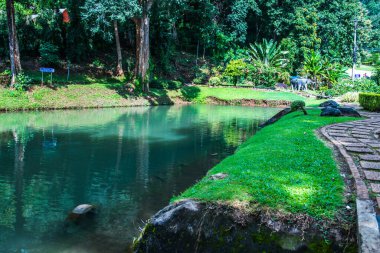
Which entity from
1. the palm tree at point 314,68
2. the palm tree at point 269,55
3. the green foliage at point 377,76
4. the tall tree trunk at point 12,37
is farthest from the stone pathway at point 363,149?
the palm tree at point 269,55

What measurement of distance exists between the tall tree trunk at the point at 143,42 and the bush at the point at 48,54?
24.0 feet

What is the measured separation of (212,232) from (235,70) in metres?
35.4

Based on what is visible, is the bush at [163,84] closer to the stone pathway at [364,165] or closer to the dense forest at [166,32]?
the dense forest at [166,32]

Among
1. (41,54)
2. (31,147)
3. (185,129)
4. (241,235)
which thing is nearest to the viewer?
(241,235)

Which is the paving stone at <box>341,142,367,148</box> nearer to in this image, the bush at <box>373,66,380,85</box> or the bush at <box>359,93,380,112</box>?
the bush at <box>359,93,380,112</box>

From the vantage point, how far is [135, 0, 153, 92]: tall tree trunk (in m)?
30.8

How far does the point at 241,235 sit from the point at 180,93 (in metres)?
31.0

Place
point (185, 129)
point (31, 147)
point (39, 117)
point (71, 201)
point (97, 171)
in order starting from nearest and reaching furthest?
point (71, 201) → point (97, 171) → point (31, 147) → point (185, 129) → point (39, 117)

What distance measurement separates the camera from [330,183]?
6.62 metres

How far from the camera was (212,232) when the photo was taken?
5691 millimetres

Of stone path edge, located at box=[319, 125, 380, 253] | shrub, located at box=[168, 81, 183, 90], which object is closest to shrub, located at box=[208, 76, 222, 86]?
shrub, located at box=[168, 81, 183, 90]

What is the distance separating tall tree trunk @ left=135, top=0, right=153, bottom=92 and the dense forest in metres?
0.08

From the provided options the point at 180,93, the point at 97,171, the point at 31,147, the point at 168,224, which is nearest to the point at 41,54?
the point at 180,93

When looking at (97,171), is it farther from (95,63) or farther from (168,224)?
(95,63)
